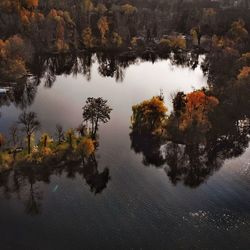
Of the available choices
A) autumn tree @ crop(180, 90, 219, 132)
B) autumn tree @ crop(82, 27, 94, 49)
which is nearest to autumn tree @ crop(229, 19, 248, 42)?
autumn tree @ crop(82, 27, 94, 49)

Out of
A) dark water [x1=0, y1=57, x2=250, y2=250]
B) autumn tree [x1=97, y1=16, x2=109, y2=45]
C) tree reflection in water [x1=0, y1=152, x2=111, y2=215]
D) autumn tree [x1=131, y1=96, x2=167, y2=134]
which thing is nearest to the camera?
dark water [x1=0, y1=57, x2=250, y2=250]

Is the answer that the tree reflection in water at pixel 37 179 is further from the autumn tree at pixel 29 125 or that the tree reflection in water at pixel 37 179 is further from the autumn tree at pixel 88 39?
the autumn tree at pixel 88 39

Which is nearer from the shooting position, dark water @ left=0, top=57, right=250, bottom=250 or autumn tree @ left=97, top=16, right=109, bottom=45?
dark water @ left=0, top=57, right=250, bottom=250

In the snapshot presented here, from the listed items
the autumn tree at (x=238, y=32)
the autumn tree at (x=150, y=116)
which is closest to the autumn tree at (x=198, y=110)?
the autumn tree at (x=150, y=116)

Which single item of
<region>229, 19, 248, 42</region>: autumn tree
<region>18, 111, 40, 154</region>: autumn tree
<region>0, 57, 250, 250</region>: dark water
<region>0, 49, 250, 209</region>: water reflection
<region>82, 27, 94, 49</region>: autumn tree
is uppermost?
<region>229, 19, 248, 42</region>: autumn tree

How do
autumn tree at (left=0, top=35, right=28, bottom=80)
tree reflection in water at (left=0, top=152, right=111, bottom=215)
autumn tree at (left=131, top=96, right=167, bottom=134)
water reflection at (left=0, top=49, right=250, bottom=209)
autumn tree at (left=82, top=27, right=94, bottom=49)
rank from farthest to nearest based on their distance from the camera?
autumn tree at (left=82, top=27, right=94, bottom=49), autumn tree at (left=0, top=35, right=28, bottom=80), autumn tree at (left=131, top=96, right=167, bottom=134), water reflection at (left=0, top=49, right=250, bottom=209), tree reflection in water at (left=0, top=152, right=111, bottom=215)

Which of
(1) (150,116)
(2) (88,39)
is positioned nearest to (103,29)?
(2) (88,39)

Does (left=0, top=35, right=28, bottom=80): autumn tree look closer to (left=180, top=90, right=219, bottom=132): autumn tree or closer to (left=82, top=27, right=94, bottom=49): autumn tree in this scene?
(left=82, top=27, right=94, bottom=49): autumn tree

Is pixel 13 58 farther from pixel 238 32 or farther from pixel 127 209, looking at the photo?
pixel 238 32
